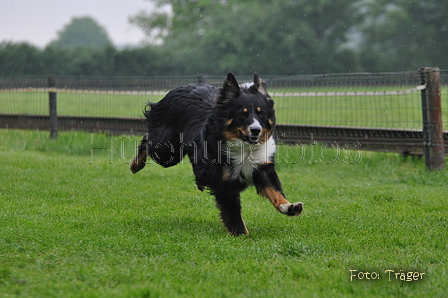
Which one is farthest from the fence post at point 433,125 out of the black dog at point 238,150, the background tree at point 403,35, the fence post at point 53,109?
the background tree at point 403,35

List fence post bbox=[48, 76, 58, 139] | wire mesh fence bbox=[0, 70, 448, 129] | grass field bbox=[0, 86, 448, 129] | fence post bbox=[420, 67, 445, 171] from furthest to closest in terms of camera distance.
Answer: fence post bbox=[48, 76, 58, 139]
grass field bbox=[0, 86, 448, 129]
wire mesh fence bbox=[0, 70, 448, 129]
fence post bbox=[420, 67, 445, 171]

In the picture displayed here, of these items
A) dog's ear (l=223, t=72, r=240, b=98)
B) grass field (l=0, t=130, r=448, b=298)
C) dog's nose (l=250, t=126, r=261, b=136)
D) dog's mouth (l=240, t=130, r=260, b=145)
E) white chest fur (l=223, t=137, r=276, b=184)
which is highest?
dog's ear (l=223, t=72, r=240, b=98)

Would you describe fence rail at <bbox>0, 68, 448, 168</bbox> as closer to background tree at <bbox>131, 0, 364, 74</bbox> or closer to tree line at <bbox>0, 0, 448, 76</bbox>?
tree line at <bbox>0, 0, 448, 76</bbox>

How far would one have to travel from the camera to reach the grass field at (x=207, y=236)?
354cm

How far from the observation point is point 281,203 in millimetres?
5031

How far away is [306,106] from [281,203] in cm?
785

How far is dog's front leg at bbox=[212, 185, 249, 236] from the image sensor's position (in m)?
5.17

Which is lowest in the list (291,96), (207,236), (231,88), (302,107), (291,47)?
(207,236)

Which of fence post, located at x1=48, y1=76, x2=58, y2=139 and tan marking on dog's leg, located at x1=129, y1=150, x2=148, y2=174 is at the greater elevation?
fence post, located at x1=48, y1=76, x2=58, y2=139

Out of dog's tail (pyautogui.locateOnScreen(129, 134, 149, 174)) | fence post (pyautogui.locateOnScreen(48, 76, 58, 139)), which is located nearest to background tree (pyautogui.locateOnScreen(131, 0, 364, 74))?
fence post (pyautogui.locateOnScreen(48, 76, 58, 139))

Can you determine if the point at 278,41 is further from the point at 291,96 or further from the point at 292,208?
the point at 292,208

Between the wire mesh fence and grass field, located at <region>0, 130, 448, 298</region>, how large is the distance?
133cm

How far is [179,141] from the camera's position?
20.7ft

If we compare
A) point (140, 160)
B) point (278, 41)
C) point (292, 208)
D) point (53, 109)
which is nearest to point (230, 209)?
point (292, 208)
